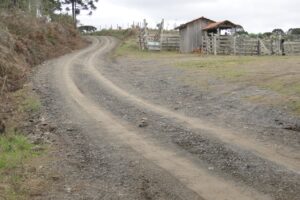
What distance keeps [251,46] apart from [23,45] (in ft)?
56.5

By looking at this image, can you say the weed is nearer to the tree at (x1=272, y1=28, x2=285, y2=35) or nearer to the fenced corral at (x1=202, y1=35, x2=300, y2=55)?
the fenced corral at (x1=202, y1=35, x2=300, y2=55)

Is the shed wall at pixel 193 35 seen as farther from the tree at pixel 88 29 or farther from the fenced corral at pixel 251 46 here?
the tree at pixel 88 29

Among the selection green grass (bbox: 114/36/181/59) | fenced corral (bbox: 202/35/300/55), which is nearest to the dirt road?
fenced corral (bbox: 202/35/300/55)

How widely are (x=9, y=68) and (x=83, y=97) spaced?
6173mm

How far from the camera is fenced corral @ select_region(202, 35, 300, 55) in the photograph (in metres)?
41.1

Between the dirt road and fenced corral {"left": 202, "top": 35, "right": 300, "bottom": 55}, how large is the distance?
73.7ft

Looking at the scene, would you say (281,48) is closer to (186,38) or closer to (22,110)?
(186,38)

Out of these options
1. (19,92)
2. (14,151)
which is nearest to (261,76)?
(19,92)

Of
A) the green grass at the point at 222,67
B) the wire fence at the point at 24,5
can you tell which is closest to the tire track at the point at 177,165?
the green grass at the point at 222,67

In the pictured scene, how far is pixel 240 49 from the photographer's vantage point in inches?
1660

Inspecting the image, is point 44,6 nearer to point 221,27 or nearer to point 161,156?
point 221,27

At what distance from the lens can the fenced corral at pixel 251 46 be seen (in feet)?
135

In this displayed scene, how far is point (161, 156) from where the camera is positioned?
38.5 feet

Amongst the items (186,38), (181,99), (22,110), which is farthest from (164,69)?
(186,38)
